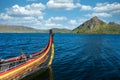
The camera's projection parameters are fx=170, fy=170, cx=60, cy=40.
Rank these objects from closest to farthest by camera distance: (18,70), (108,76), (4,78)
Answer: (4,78) → (18,70) → (108,76)

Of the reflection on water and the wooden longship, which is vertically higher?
the wooden longship

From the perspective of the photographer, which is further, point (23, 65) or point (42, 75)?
point (42, 75)

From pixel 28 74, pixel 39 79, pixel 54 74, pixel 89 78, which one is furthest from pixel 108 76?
pixel 28 74

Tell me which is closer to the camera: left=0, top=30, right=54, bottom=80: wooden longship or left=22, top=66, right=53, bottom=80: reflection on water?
left=0, top=30, right=54, bottom=80: wooden longship

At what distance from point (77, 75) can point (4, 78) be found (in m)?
9.66

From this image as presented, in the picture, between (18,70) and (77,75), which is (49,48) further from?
(18,70)

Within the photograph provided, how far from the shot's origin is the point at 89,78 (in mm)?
20625

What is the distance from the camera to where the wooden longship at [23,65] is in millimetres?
17109

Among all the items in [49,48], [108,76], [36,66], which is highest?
[49,48]

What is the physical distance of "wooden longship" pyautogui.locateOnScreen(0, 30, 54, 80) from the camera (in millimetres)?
17109

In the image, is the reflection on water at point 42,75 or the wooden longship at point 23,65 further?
the reflection on water at point 42,75

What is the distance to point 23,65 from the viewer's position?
1938 centimetres

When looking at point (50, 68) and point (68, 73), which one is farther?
point (50, 68)

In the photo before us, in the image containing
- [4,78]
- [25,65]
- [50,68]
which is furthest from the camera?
[50,68]
